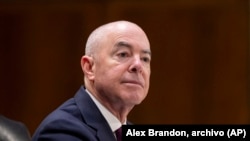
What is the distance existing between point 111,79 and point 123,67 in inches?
2.0

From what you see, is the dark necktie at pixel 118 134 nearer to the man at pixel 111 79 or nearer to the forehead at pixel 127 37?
the man at pixel 111 79

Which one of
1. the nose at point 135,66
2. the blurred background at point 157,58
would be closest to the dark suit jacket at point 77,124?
the nose at point 135,66

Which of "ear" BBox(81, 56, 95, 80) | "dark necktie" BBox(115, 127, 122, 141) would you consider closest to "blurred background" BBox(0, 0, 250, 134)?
"ear" BBox(81, 56, 95, 80)

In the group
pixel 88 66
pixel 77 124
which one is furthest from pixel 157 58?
pixel 77 124

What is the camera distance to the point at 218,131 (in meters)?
1.34

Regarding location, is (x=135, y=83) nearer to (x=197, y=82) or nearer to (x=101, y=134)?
(x=101, y=134)

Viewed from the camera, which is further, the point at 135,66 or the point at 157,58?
the point at 157,58

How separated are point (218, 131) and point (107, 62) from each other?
428 mm

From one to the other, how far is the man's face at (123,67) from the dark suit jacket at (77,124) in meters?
0.07

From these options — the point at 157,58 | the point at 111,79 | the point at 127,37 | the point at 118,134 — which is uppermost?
the point at 157,58

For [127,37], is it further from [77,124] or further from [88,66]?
[77,124]

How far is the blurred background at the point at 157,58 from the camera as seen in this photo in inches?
120

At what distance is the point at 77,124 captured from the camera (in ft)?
4.78

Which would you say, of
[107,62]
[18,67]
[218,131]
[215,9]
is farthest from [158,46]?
[218,131]
